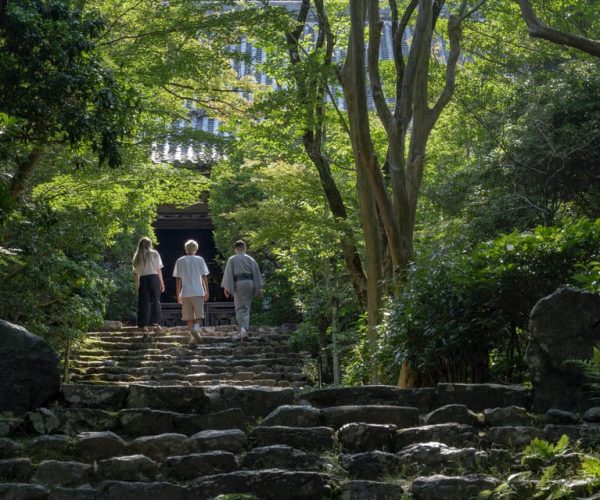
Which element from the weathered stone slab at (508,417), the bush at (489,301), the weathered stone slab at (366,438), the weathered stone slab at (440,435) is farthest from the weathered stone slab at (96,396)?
the bush at (489,301)

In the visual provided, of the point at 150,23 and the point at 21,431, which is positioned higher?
the point at 150,23

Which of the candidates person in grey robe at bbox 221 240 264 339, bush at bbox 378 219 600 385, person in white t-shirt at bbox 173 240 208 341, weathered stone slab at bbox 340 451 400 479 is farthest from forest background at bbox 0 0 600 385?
weathered stone slab at bbox 340 451 400 479

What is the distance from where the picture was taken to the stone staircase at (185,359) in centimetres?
1449

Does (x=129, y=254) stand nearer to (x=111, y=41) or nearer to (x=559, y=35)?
(x=111, y=41)

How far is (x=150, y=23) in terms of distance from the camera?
14.4 meters

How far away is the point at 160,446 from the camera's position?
22.0 ft

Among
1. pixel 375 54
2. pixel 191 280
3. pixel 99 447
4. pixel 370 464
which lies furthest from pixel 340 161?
pixel 370 464

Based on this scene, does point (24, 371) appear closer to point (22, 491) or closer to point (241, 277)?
point (22, 491)

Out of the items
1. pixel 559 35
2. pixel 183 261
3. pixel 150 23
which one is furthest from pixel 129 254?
pixel 559 35

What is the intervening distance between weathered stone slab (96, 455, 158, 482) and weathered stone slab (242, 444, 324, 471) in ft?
2.03

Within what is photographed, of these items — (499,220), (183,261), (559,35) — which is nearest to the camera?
(559,35)

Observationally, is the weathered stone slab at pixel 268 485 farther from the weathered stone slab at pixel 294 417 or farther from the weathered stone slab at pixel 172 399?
the weathered stone slab at pixel 172 399

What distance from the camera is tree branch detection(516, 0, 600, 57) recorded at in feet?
28.8

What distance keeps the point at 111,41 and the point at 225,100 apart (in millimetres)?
2956
